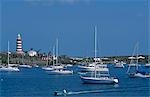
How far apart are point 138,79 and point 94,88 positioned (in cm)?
1784

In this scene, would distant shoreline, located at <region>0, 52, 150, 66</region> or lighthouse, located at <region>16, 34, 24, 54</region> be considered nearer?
distant shoreline, located at <region>0, 52, 150, 66</region>

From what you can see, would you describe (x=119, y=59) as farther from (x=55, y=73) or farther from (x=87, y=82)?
(x=87, y=82)

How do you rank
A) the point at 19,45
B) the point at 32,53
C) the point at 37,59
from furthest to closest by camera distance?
the point at 32,53
the point at 37,59
the point at 19,45

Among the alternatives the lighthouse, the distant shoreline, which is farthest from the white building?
the lighthouse

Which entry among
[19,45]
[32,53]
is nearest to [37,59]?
[32,53]

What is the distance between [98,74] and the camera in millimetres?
63406

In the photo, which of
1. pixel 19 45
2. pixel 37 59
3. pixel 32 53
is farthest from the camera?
pixel 32 53

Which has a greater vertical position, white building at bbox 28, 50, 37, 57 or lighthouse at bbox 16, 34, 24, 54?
lighthouse at bbox 16, 34, 24, 54

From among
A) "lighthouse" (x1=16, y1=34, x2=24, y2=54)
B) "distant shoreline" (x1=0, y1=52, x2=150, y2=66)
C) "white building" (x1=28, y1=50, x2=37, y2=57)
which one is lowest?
"distant shoreline" (x1=0, y1=52, x2=150, y2=66)

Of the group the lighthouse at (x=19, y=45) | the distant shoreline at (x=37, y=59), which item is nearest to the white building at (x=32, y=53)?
the distant shoreline at (x=37, y=59)

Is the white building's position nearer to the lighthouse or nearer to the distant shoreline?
the distant shoreline

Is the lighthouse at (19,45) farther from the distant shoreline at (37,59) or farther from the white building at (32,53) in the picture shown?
the white building at (32,53)

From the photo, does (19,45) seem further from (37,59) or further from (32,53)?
(32,53)

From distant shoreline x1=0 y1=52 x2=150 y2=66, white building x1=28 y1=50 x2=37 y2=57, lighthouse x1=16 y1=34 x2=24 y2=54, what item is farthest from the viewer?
white building x1=28 y1=50 x2=37 y2=57
